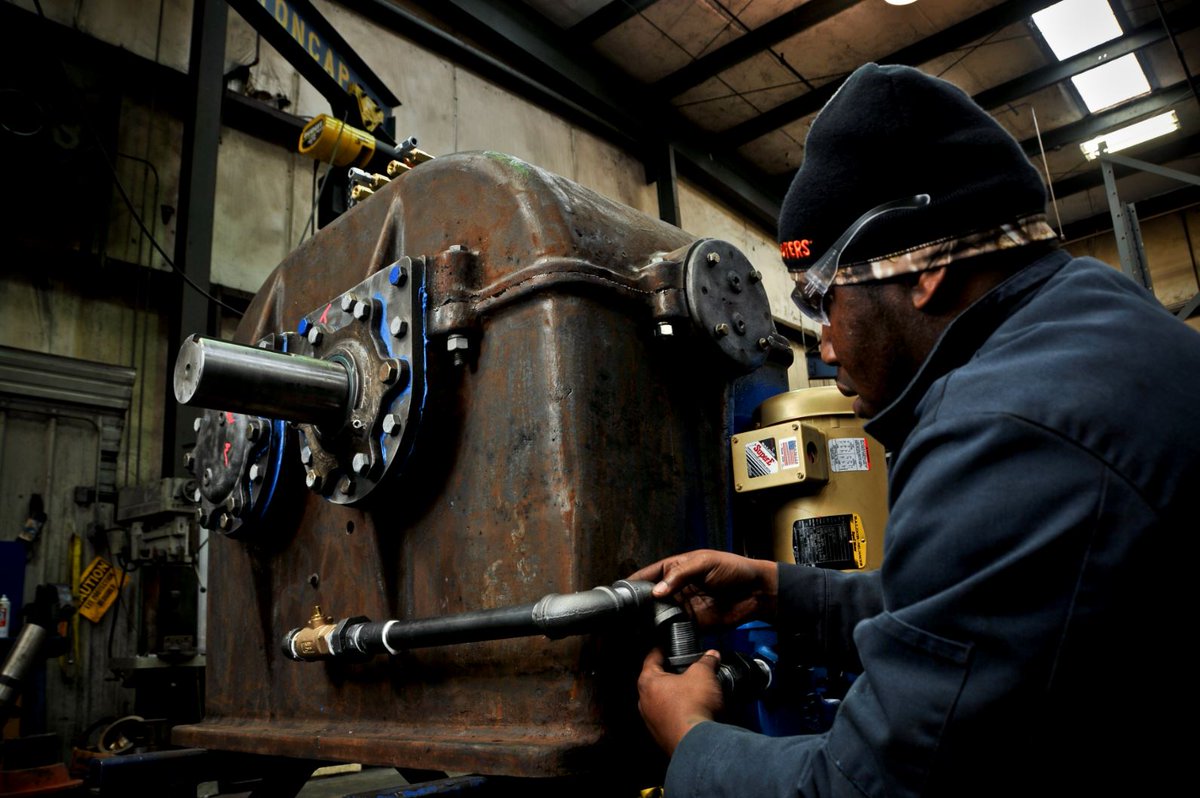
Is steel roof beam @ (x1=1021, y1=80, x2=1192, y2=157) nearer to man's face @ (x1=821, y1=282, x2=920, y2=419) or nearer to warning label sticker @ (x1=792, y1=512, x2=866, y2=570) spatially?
warning label sticker @ (x1=792, y1=512, x2=866, y2=570)

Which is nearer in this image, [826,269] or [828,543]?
[826,269]

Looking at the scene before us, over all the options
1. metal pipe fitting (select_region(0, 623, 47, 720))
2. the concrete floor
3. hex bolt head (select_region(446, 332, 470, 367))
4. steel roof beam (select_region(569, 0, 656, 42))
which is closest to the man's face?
hex bolt head (select_region(446, 332, 470, 367))

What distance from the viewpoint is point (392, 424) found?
3.75 ft

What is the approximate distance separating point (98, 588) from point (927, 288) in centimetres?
412

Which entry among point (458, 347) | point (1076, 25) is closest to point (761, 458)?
point (458, 347)

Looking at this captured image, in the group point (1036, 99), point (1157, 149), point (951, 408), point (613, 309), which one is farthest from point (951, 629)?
point (1157, 149)

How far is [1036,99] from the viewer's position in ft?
23.7

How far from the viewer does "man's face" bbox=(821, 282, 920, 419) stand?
865 mm

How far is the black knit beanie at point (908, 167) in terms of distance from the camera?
801 millimetres

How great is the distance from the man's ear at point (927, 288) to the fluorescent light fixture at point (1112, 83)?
7.40 m

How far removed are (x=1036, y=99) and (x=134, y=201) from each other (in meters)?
7.09

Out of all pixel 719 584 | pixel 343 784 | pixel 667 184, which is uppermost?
pixel 667 184

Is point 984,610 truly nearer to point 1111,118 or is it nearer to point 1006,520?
point 1006,520

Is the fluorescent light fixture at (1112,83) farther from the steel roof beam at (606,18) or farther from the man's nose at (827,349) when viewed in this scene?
the man's nose at (827,349)
